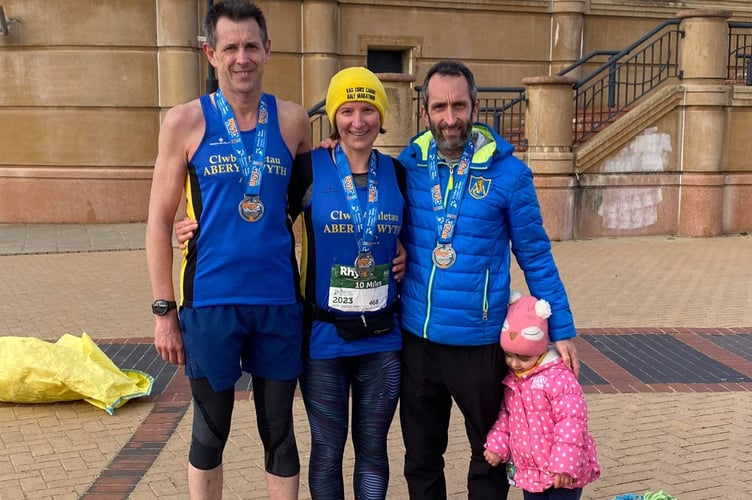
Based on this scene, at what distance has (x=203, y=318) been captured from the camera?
3.04 metres

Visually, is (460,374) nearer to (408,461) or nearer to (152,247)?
(408,461)

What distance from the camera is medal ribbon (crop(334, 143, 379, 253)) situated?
3072mm

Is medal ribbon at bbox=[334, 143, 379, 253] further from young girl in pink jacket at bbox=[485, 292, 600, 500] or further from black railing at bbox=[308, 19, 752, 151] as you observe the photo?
black railing at bbox=[308, 19, 752, 151]

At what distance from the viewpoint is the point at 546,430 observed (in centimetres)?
309

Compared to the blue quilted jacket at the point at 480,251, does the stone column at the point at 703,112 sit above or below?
above

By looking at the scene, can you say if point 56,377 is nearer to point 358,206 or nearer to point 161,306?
point 161,306

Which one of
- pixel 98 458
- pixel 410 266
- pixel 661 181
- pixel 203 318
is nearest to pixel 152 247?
pixel 203 318

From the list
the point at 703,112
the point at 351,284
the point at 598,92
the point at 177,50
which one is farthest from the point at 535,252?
the point at 598,92

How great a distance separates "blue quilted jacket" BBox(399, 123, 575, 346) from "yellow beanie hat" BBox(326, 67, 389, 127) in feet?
0.98

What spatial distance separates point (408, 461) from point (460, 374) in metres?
0.50

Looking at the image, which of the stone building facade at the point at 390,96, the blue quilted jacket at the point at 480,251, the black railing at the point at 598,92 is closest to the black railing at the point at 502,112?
the black railing at the point at 598,92

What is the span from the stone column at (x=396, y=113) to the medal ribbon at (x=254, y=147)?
320 inches

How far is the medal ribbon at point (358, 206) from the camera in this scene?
10.1ft

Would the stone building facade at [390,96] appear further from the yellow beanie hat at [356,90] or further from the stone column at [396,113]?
the yellow beanie hat at [356,90]
